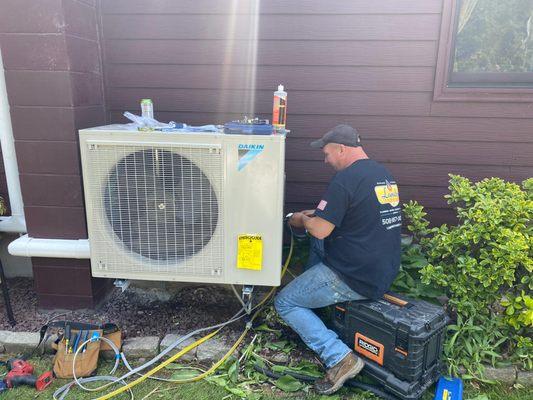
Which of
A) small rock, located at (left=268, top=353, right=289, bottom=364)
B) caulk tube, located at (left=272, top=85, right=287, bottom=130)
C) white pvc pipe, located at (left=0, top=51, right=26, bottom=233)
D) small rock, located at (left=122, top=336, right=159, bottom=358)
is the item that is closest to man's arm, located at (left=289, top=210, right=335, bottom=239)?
caulk tube, located at (left=272, top=85, right=287, bottom=130)

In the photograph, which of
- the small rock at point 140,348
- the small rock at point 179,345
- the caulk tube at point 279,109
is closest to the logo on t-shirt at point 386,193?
the caulk tube at point 279,109

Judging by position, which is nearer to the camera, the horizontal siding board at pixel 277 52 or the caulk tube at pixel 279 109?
the caulk tube at pixel 279 109

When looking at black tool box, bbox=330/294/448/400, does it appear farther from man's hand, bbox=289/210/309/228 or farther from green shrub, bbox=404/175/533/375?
man's hand, bbox=289/210/309/228

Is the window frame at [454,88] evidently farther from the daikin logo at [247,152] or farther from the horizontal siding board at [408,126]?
the daikin logo at [247,152]

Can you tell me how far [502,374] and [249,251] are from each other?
1.58 metres

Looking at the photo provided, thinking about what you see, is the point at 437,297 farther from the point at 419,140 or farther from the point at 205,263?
the point at 205,263

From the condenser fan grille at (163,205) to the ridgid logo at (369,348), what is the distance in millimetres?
884

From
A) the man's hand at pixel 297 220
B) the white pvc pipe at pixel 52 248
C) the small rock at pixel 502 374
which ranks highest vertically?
the man's hand at pixel 297 220

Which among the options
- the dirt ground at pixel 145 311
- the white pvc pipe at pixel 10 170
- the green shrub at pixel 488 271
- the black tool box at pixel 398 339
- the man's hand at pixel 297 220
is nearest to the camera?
the black tool box at pixel 398 339

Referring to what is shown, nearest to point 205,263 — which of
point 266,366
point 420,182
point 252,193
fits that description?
point 252,193

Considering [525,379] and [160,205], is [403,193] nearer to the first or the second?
[525,379]

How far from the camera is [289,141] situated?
10.1 ft

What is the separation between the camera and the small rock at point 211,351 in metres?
2.56

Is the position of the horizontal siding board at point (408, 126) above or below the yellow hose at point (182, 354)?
above
